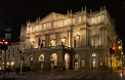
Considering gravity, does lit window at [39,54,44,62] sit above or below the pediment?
below

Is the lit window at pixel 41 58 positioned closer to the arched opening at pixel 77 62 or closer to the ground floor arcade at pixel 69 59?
the ground floor arcade at pixel 69 59

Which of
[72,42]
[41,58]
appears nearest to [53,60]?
[41,58]

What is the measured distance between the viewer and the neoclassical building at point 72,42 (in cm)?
8031

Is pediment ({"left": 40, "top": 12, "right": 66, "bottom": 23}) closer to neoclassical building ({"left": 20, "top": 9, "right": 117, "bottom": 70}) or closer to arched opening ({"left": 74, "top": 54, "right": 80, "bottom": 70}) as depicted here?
neoclassical building ({"left": 20, "top": 9, "right": 117, "bottom": 70})

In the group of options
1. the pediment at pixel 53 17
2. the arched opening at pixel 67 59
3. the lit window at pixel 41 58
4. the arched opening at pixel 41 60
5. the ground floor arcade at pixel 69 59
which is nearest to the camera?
the ground floor arcade at pixel 69 59

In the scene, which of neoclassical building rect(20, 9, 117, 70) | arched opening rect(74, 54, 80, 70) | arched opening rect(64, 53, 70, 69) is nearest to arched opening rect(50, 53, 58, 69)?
neoclassical building rect(20, 9, 117, 70)

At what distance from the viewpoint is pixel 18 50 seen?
97750 millimetres

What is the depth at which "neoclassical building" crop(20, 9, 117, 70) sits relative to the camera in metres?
80.3

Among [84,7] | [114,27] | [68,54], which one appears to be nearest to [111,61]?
[68,54]

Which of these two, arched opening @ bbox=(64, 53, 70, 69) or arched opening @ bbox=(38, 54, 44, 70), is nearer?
arched opening @ bbox=(64, 53, 70, 69)

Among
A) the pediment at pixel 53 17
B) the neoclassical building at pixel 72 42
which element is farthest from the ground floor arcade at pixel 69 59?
the pediment at pixel 53 17

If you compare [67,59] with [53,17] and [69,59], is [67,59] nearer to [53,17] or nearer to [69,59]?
[69,59]

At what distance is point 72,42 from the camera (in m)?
89.8

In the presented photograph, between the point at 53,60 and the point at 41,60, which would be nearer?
the point at 53,60
